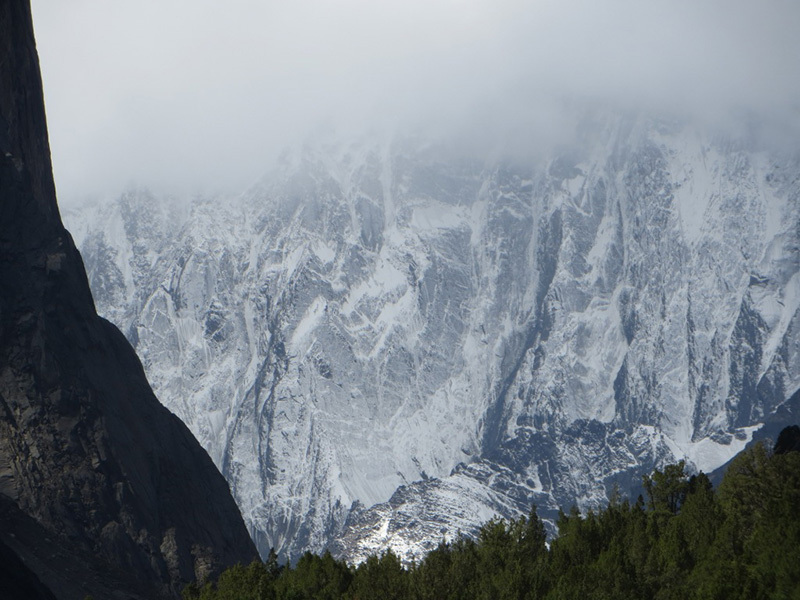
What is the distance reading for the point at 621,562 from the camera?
461 ft

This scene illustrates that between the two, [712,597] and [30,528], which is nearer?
[712,597]

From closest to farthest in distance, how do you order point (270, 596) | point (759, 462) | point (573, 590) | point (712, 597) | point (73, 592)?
1. point (712, 597)
2. point (573, 590)
3. point (270, 596)
4. point (759, 462)
5. point (73, 592)

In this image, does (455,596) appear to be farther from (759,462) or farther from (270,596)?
(759,462)

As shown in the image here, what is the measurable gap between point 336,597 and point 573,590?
29.2 m

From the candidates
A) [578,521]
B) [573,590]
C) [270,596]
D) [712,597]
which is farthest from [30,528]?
[712,597]

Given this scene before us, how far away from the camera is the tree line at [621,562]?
12585cm

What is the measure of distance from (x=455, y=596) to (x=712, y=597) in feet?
96.0

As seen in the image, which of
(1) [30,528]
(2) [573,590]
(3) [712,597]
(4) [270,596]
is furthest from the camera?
(1) [30,528]

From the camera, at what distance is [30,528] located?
623ft

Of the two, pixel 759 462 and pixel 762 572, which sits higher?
pixel 759 462

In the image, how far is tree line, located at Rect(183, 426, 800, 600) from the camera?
12585 centimetres

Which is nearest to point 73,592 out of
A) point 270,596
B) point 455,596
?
point 270,596

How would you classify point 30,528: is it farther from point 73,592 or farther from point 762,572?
point 762,572

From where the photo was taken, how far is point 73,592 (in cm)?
17838
